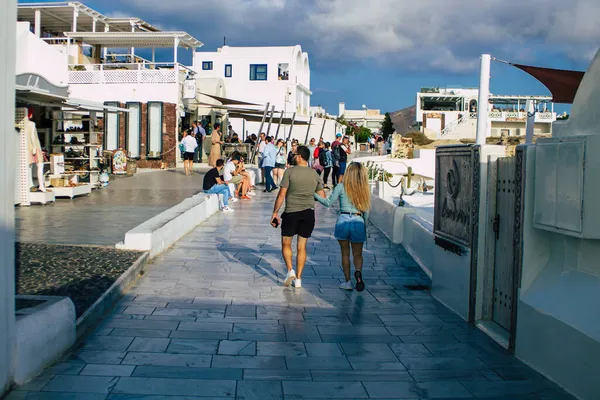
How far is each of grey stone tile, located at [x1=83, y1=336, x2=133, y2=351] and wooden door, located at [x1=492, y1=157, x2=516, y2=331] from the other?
3.37 meters

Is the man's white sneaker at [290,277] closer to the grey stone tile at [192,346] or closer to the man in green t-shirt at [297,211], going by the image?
the man in green t-shirt at [297,211]

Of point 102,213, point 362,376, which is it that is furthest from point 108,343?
point 102,213

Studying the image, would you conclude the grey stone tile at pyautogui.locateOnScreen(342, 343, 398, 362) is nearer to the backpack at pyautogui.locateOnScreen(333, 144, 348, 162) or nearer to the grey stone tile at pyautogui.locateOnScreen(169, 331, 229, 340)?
the grey stone tile at pyautogui.locateOnScreen(169, 331, 229, 340)

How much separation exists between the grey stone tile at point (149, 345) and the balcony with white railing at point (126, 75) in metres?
23.9

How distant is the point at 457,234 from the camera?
7.20 metres

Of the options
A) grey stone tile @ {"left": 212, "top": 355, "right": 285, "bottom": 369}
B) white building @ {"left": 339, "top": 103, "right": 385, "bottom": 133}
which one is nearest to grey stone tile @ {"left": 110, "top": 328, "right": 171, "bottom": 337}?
grey stone tile @ {"left": 212, "top": 355, "right": 285, "bottom": 369}

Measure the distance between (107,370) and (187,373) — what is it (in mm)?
616

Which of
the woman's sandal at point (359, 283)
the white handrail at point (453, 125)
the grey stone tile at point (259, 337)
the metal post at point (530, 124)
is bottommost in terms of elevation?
the grey stone tile at point (259, 337)

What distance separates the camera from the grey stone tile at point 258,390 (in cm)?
464

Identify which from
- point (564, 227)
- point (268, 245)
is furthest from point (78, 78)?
point (564, 227)

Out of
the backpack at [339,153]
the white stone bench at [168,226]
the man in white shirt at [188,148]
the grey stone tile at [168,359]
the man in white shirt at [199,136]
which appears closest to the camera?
the grey stone tile at [168,359]

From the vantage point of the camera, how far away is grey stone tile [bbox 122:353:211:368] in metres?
5.30

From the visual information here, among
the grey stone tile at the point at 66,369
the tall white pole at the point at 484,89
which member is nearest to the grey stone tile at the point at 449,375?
the grey stone tile at the point at 66,369

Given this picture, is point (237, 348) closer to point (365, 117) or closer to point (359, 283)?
point (359, 283)
